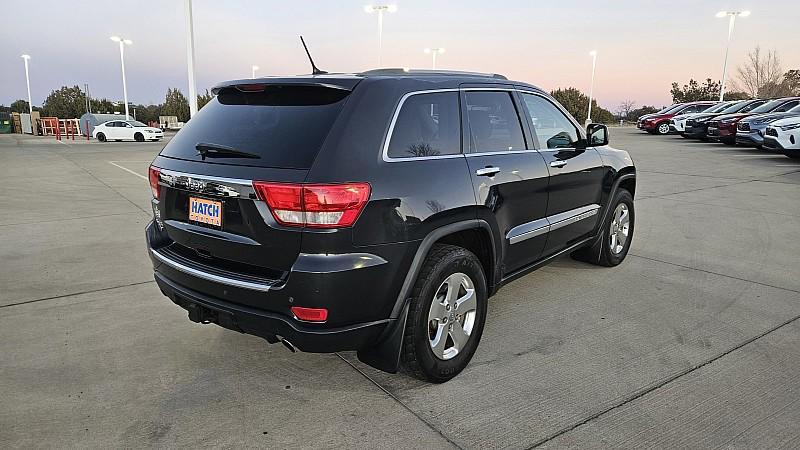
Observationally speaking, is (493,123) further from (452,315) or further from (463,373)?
(463,373)

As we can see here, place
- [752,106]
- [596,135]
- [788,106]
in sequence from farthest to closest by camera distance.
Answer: [752,106], [788,106], [596,135]

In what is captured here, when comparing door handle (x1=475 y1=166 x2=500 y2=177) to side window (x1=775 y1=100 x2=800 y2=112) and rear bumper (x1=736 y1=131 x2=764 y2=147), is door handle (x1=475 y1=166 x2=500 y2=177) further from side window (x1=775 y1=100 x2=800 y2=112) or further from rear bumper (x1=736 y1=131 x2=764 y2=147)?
side window (x1=775 y1=100 x2=800 y2=112)

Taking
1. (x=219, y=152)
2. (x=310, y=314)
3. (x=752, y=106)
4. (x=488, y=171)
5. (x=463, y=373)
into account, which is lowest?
(x=463, y=373)

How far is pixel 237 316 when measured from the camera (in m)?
2.76

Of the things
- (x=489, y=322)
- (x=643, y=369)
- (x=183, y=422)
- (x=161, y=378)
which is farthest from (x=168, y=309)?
(x=643, y=369)

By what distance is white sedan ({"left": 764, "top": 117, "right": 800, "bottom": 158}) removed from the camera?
14.1m

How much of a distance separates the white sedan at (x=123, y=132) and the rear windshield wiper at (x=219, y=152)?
2957 centimetres

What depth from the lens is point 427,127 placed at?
123 inches

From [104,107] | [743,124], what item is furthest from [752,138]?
[104,107]

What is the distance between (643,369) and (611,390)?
0.39 meters

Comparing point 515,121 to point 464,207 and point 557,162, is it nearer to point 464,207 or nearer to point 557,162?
point 557,162

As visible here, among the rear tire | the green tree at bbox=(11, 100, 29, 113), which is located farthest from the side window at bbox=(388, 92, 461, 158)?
the green tree at bbox=(11, 100, 29, 113)

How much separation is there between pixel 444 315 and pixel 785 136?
14913mm

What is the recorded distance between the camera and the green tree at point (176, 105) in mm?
47312
